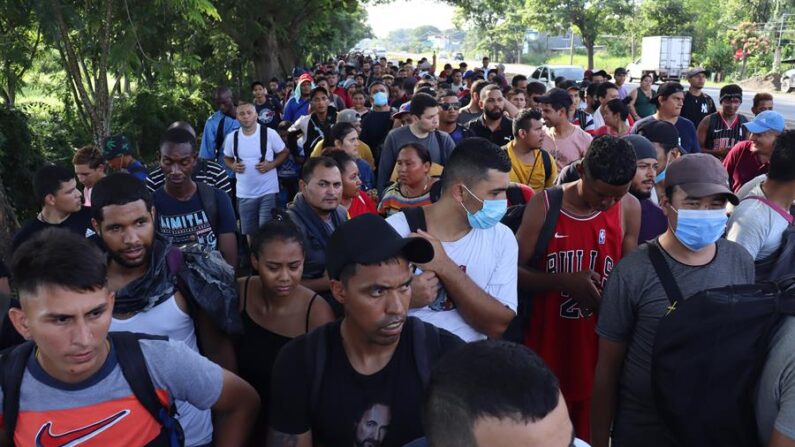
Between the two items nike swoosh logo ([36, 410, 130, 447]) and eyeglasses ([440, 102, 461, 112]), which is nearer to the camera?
nike swoosh logo ([36, 410, 130, 447])

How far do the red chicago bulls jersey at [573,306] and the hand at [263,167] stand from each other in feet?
13.4

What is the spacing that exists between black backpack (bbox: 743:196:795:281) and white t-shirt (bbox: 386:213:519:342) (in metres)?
1.25

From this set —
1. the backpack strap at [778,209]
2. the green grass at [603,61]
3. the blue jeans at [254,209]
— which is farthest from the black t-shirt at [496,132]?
the green grass at [603,61]

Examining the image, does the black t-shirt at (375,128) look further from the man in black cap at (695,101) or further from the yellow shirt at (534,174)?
the man in black cap at (695,101)

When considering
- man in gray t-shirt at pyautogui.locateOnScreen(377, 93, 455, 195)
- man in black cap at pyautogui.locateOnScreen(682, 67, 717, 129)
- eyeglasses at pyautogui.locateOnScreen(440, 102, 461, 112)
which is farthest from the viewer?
man in black cap at pyautogui.locateOnScreen(682, 67, 717, 129)

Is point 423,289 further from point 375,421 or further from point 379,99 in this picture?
point 379,99

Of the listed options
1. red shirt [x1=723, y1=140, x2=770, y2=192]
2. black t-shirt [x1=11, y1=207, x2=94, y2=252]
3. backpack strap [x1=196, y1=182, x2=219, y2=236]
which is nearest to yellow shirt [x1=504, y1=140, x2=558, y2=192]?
red shirt [x1=723, y1=140, x2=770, y2=192]

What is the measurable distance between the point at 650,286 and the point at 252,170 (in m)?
5.17

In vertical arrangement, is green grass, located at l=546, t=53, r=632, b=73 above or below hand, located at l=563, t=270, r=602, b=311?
below

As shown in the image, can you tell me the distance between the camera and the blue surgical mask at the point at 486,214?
3010 mm

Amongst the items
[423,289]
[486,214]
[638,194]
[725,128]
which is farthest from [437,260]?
[725,128]

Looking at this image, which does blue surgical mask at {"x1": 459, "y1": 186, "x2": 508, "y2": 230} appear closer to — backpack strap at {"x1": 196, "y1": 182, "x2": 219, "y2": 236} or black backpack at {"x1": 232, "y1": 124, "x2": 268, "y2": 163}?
backpack strap at {"x1": 196, "y1": 182, "x2": 219, "y2": 236}

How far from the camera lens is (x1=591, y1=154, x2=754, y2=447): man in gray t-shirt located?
2.72 m

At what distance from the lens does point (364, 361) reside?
226 centimetres
